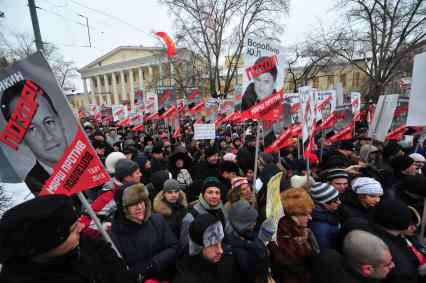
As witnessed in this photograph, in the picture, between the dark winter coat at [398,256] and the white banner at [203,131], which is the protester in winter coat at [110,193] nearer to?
the dark winter coat at [398,256]

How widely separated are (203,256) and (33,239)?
1.07 meters

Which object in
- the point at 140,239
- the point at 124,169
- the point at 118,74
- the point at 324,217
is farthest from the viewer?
the point at 118,74

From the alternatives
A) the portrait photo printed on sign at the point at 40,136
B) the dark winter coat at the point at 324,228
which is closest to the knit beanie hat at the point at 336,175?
the dark winter coat at the point at 324,228

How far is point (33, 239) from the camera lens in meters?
1.22

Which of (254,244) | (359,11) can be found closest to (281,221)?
(254,244)

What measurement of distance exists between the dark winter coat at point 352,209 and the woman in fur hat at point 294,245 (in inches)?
30.0

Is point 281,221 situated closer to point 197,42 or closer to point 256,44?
point 256,44

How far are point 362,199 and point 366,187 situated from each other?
152 mm

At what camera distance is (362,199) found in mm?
2824

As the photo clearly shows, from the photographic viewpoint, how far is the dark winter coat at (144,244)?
2.29m

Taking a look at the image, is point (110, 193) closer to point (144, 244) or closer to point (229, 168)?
point (144, 244)

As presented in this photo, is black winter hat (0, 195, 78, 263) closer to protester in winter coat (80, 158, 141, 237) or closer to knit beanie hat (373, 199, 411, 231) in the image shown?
protester in winter coat (80, 158, 141, 237)

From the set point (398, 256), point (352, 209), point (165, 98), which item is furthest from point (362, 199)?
point (165, 98)

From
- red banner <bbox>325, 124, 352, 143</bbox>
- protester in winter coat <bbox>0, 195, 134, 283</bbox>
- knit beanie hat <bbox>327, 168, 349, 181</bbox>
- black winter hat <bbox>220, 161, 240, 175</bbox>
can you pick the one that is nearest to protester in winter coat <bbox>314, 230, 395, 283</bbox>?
protester in winter coat <bbox>0, 195, 134, 283</bbox>
